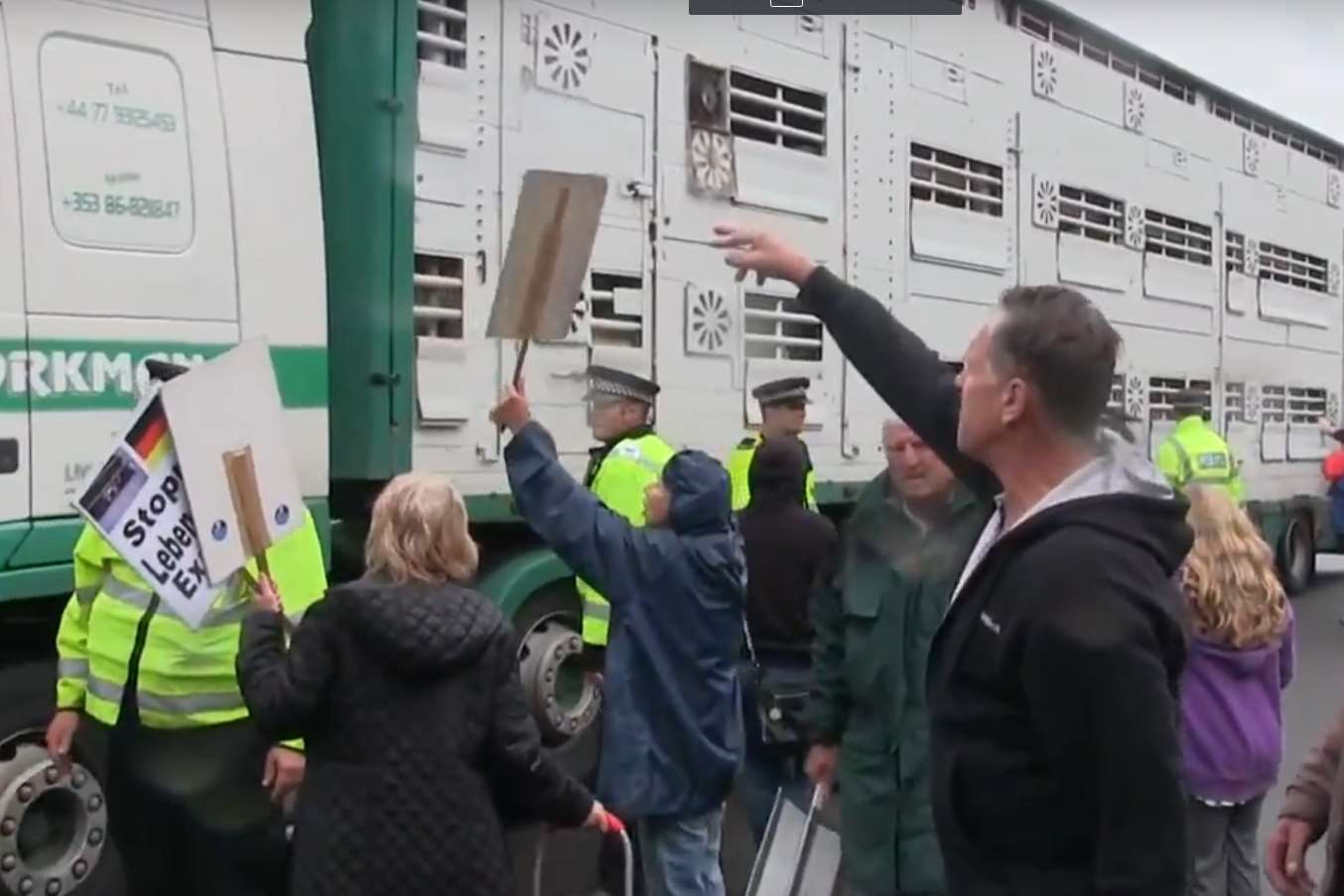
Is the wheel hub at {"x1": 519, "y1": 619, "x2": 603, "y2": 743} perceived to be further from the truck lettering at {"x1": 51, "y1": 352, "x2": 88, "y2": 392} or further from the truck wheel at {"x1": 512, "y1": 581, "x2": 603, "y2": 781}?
the truck lettering at {"x1": 51, "y1": 352, "x2": 88, "y2": 392}

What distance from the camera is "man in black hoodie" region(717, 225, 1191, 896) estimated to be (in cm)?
232

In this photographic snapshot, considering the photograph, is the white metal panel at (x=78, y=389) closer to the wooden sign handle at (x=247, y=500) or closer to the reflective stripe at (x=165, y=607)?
the reflective stripe at (x=165, y=607)

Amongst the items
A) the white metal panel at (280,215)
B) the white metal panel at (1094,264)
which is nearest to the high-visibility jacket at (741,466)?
the white metal panel at (280,215)

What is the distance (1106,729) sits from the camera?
231 cm

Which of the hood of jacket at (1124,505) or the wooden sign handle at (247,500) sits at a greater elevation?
the hood of jacket at (1124,505)

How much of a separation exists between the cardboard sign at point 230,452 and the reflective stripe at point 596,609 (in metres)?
2.77

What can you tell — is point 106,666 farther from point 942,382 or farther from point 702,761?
point 942,382

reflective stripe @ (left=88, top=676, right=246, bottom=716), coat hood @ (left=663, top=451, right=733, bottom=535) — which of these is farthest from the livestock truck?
coat hood @ (left=663, top=451, right=733, bottom=535)

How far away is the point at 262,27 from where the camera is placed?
215 inches

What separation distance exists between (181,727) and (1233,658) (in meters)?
2.63

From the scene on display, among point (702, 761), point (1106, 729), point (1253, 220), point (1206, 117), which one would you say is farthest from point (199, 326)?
point (1253, 220)

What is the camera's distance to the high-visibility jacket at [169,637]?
14.3 feet

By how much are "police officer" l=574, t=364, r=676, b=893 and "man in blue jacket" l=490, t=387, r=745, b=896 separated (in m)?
1.36

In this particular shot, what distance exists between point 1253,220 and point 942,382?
38.0ft
